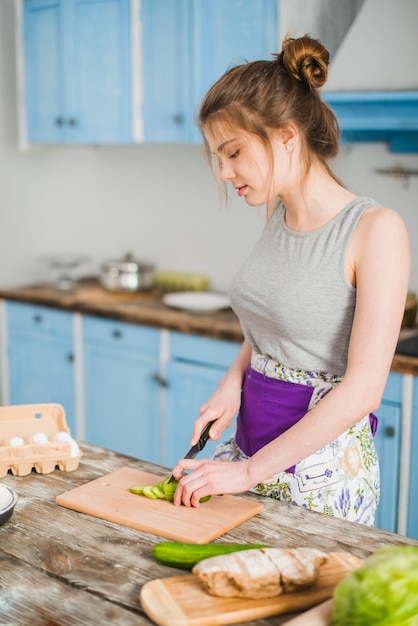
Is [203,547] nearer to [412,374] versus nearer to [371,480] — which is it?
[371,480]

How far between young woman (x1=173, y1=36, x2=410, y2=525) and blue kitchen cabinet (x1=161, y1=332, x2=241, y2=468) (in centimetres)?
126

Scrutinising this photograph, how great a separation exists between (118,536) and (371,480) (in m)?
0.65

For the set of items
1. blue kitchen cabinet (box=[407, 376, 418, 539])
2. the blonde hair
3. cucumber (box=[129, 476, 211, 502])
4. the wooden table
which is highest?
the blonde hair

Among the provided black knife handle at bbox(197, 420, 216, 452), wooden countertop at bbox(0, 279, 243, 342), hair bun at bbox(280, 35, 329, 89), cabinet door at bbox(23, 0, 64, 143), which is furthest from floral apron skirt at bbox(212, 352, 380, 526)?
cabinet door at bbox(23, 0, 64, 143)

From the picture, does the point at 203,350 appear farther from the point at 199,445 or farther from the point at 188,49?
the point at 199,445

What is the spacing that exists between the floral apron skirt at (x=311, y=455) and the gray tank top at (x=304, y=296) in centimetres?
4

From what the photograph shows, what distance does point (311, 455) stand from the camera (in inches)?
64.3

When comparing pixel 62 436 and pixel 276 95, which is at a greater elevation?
pixel 276 95

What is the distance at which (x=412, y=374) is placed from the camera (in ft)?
8.28

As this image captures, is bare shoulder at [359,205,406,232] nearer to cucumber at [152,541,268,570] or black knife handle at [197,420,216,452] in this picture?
black knife handle at [197,420,216,452]

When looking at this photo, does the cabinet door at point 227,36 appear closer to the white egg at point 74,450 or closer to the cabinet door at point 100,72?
the cabinet door at point 100,72

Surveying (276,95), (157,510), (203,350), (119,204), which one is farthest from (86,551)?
(119,204)

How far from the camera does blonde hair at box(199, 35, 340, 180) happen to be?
157cm

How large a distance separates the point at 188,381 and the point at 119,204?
130 centimetres
